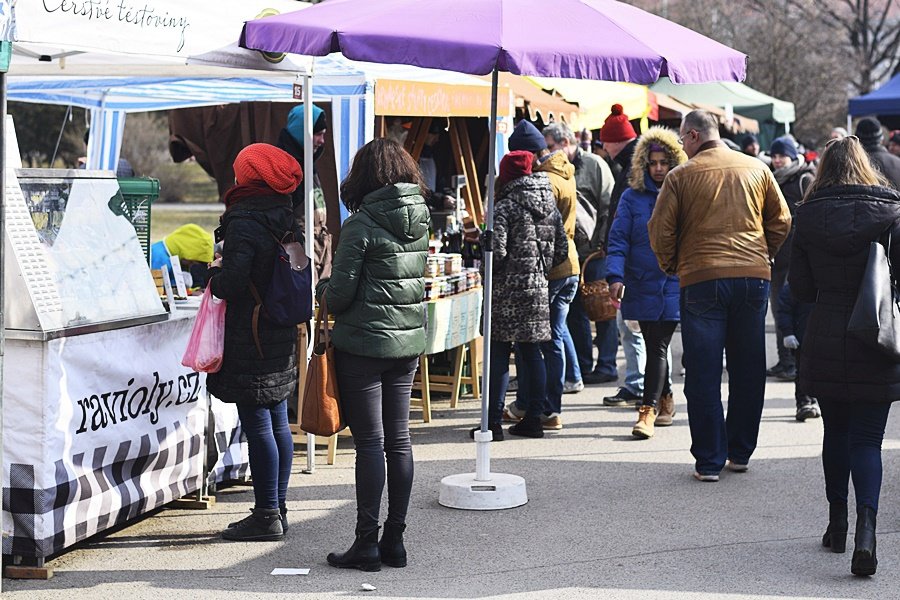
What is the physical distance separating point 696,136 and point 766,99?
19712 mm

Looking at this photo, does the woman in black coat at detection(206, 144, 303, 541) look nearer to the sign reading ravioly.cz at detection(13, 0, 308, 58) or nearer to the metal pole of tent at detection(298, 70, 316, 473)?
the sign reading ravioly.cz at detection(13, 0, 308, 58)

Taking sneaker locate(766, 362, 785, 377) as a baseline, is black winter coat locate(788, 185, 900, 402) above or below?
above

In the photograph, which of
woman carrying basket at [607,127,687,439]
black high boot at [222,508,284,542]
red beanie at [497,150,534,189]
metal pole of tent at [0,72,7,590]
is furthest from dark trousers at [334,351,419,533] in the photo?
woman carrying basket at [607,127,687,439]

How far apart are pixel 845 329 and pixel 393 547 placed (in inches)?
82.6

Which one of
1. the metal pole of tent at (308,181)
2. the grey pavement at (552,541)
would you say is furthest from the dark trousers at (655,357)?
the metal pole of tent at (308,181)

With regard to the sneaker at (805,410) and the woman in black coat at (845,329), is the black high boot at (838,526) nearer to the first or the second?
the woman in black coat at (845,329)

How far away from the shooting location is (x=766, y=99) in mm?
25516

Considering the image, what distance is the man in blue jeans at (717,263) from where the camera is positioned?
6.55 m

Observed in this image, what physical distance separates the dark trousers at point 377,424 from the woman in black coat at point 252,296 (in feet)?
1.37

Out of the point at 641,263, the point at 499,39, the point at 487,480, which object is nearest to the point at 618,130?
the point at 641,263

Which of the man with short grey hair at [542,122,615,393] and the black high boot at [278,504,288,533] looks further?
the man with short grey hair at [542,122,615,393]

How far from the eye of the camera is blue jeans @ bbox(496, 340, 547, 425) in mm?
7719

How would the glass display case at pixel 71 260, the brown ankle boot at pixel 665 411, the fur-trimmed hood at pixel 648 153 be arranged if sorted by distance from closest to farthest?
the glass display case at pixel 71 260 < the fur-trimmed hood at pixel 648 153 < the brown ankle boot at pixel 665 411

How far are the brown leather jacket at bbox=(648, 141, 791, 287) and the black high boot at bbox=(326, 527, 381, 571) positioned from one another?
245 cm
